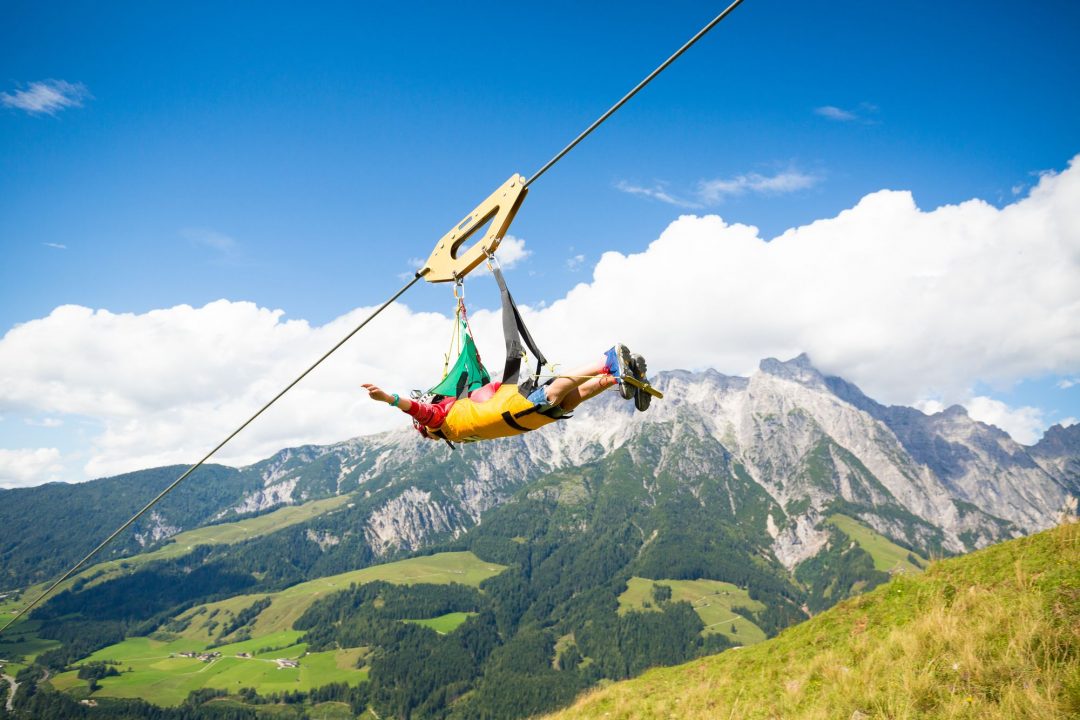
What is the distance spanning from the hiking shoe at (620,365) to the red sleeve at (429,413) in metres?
2.17

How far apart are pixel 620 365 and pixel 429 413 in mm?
2521

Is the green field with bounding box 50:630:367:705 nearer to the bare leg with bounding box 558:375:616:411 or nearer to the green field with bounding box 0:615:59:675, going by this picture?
the green field with bounding box 0:615:59:675

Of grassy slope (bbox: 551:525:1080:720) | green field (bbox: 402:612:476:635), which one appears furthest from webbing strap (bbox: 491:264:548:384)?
green field (bbox: 402:612:476:635)

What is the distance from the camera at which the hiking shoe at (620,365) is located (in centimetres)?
604

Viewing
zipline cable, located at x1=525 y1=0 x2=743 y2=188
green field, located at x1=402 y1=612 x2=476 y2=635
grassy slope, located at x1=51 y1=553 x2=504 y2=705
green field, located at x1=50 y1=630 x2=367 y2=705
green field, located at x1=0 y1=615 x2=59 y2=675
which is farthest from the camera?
green field, located at x1=402 y1=612 x2=476 y2=635

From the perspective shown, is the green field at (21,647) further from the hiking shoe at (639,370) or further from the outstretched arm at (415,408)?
the hiking shoe at (639,370)

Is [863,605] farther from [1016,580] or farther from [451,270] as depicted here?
[451,270]

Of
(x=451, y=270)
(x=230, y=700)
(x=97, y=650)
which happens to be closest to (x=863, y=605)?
(x=451, y=270)

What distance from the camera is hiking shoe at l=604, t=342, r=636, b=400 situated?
19.8 feet

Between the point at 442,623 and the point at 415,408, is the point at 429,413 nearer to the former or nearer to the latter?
the point at 415,408

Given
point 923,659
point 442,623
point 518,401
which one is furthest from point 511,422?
point 442,623

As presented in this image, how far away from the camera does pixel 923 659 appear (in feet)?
27.2

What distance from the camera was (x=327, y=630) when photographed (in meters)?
190

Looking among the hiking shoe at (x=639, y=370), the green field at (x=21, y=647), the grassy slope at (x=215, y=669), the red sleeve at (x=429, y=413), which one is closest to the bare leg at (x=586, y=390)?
the hiking shoe at (x=639, y=370)
